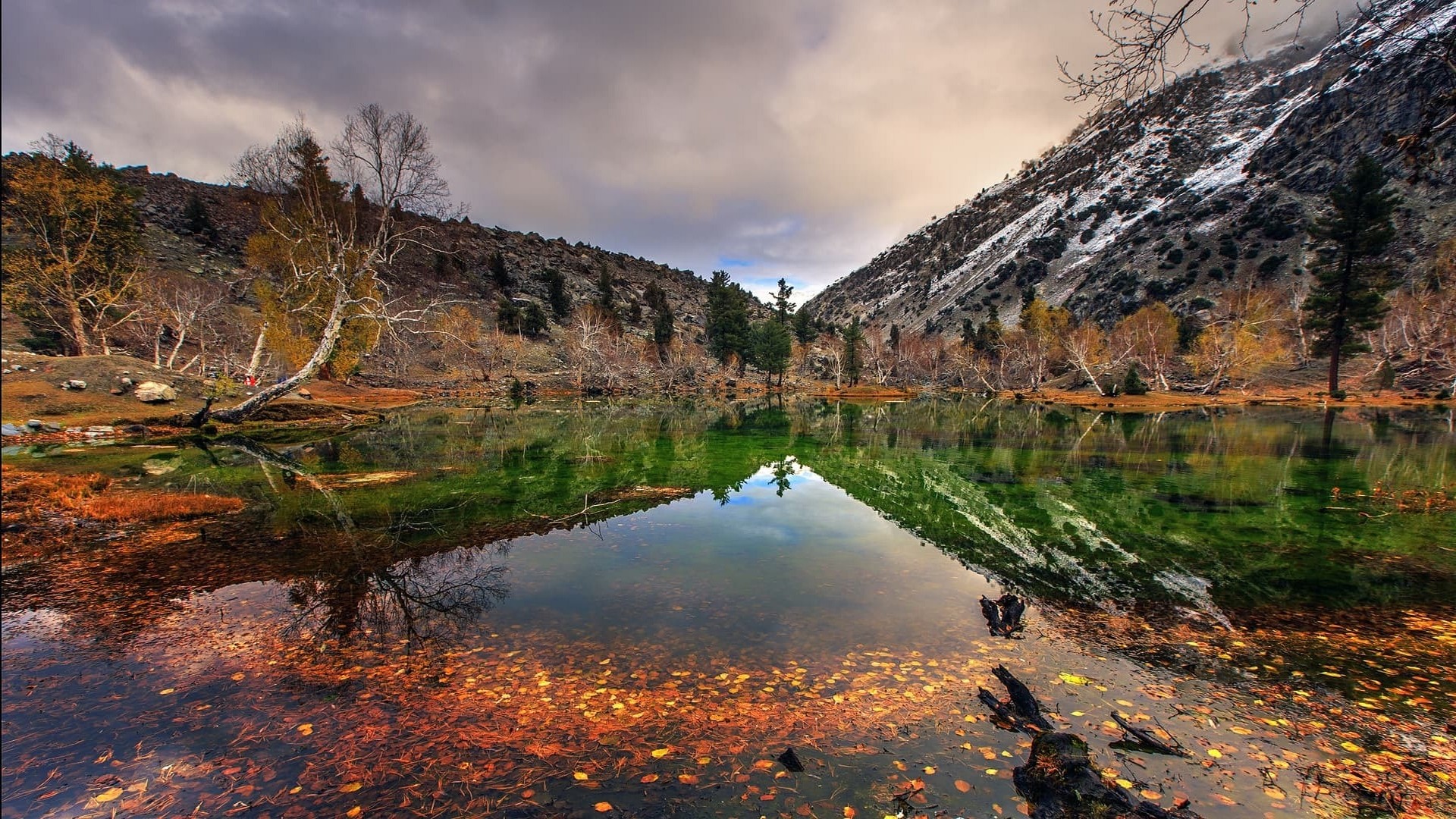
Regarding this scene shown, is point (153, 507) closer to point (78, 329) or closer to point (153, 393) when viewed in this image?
point (153, 393)

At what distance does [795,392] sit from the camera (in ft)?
287

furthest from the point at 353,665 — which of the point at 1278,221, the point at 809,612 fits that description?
the point at 1278,221

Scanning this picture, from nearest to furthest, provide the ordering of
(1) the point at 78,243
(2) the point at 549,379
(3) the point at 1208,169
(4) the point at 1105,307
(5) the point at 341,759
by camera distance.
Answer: (5) the point at 341,759
(1) the point at 78,243
(2) the point at 549,379
(4) the point at 1105,307
(3) the point at 1208,169

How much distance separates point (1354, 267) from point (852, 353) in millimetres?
55953

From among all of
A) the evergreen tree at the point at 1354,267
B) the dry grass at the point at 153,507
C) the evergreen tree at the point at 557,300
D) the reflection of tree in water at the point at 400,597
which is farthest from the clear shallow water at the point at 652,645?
the evergreen tree at the point at 557,300

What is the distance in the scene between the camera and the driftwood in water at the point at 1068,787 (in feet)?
13.6

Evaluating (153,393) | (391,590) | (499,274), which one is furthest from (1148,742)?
(499,274)

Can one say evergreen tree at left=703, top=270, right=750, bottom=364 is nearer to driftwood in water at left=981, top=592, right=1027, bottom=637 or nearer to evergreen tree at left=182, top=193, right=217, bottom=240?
evergreen tree at left=182, top=193, right=217, bottom=240

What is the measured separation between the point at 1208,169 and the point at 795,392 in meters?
117

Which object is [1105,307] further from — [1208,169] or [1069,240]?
[1208,169]

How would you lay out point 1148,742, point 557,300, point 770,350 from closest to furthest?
point 1148,742 < point 770,350 < point 557,300

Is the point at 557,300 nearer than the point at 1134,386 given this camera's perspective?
No

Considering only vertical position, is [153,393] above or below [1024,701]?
above

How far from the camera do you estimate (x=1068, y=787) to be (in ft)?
14.4
